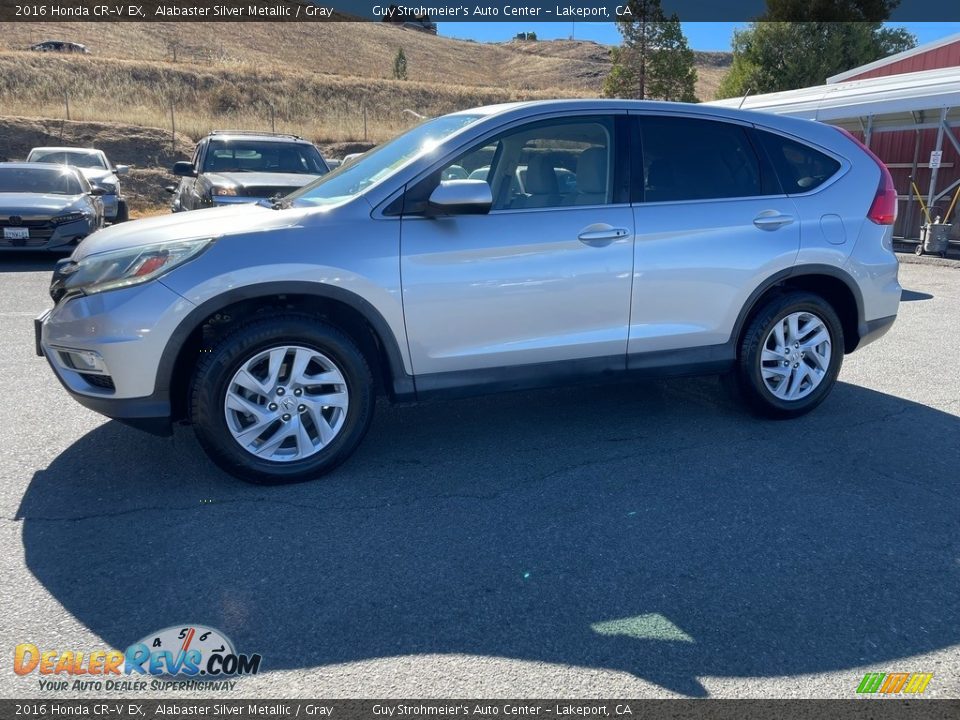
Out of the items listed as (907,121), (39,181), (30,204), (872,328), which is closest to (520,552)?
(872,328)

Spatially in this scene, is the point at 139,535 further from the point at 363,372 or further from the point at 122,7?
the point at 122,7

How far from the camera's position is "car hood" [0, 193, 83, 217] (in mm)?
10797

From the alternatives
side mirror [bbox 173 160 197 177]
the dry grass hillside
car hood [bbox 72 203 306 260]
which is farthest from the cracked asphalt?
the dry grass hillside

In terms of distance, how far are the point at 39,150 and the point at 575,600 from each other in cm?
1796

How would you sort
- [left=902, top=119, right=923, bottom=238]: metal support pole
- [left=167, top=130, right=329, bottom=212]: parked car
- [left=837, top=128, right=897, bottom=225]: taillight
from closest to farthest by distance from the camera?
[left=837, top=128, right=897, bottom=225]: taillight, [left=167, top=130, right=329, bottom=212]: parked car, [left=902, top=119, right=923, bottom=238]: metal support pole

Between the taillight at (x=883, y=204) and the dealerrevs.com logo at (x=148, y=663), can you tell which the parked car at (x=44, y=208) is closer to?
the dealerrevs.com logo at (x=148, y=663)

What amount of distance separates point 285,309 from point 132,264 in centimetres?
71

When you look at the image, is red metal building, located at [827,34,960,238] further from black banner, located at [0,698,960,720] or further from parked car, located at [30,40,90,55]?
parked car, located at [30,40,90,55]

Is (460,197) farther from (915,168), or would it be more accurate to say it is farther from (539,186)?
(915,168)

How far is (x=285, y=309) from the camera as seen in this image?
12.5 feet

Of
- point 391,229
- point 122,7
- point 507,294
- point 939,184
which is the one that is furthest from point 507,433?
point 122,7

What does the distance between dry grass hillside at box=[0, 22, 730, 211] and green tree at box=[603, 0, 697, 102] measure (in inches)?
250

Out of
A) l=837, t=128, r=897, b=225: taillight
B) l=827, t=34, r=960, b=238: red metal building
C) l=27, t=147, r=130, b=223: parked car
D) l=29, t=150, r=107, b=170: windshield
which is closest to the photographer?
l=837, t=128, r=897, b=225: taillight

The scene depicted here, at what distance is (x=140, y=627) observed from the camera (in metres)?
2.70
